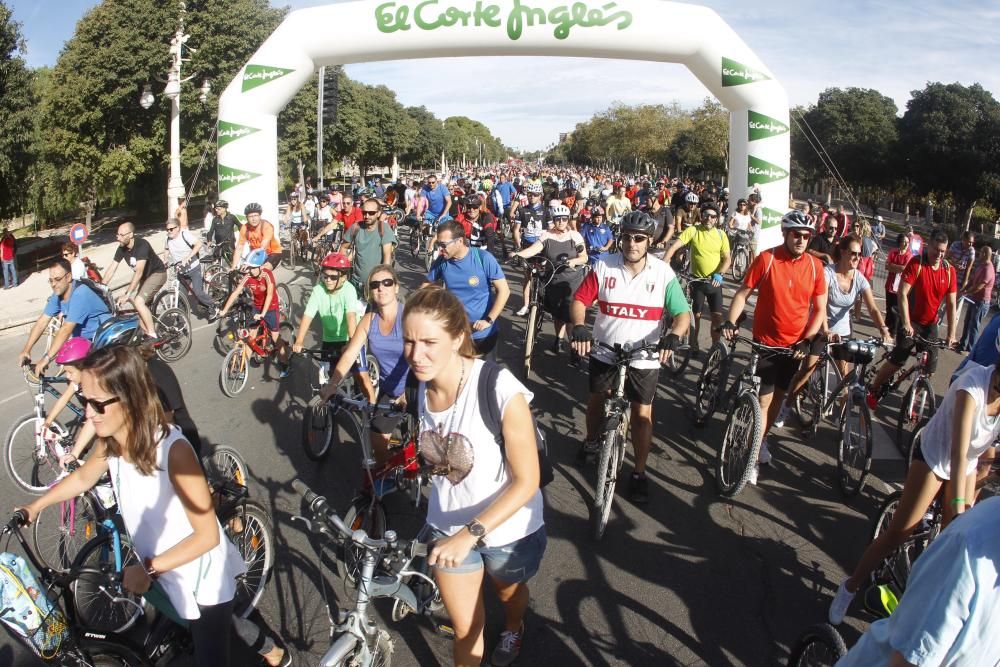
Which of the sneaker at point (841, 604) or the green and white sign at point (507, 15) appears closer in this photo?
the sneaker at point (841, 604)

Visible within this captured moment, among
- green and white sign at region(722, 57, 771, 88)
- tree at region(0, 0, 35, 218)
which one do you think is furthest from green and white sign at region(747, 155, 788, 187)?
tree at region(0, 0, 35, 218)

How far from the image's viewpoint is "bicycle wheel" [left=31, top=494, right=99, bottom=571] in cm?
409

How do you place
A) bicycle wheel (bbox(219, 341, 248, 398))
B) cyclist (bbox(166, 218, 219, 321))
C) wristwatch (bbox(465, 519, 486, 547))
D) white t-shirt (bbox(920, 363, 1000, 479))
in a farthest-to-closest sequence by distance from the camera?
cyclist (bbox(166, 218, 219, 321)) → bicycle wheel (bbox(219, 341, 248, 398)) → white t-shirt (bbox(920, 363, 1000, 479)) → wristwatch (bbox(465, 519, 486, 547))

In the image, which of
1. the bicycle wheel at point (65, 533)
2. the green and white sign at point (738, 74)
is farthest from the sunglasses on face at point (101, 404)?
the green and white sign at point (738, 74)

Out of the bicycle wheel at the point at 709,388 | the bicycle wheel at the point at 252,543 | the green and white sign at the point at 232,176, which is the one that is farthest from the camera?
the green and white sign at the point at 232,176

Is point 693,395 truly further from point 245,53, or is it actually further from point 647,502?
point 245,53

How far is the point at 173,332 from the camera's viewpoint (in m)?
8.70

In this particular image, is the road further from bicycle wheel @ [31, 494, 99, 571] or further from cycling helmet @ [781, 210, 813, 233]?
cycling helmet @ [781, 210, 813, 233]

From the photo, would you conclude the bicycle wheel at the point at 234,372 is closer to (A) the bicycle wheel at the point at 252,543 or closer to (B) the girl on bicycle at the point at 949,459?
(A) the bicycle wheel at the point at 252,543

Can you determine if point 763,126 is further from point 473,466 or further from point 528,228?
point 473,466

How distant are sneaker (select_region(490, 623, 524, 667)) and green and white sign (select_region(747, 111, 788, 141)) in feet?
43.7

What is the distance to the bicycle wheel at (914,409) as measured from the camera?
19.4 ft

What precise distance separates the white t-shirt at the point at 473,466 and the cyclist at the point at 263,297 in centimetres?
570

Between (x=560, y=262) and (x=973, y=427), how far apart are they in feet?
20.2
